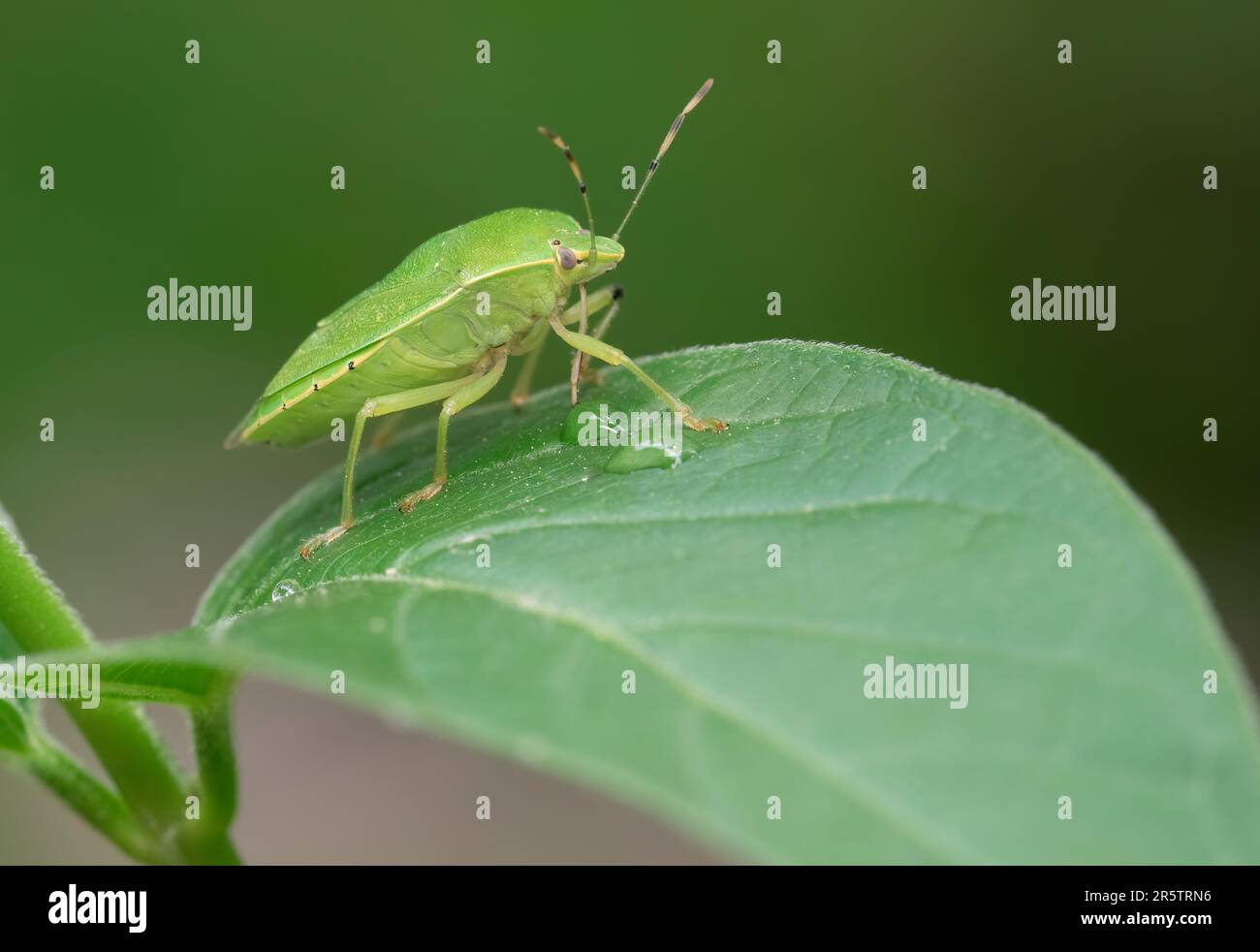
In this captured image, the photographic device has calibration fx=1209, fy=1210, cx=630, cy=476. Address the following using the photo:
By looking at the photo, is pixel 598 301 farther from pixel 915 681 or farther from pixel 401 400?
pixel 915 681

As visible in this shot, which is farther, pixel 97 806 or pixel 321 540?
pixel 321 540

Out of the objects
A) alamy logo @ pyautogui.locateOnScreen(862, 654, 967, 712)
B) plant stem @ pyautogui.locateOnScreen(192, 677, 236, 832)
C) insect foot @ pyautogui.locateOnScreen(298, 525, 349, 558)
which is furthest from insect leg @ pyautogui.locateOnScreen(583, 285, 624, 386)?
alamy logo @ pyautogui.locateOnScreen(862, 654, 967, 712)

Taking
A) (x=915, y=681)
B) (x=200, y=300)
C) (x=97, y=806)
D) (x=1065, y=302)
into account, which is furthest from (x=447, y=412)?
(x=1065, y=302)

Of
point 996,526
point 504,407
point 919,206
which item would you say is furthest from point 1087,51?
point 996,526

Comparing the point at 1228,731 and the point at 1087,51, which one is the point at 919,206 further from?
the point at 1228,731
